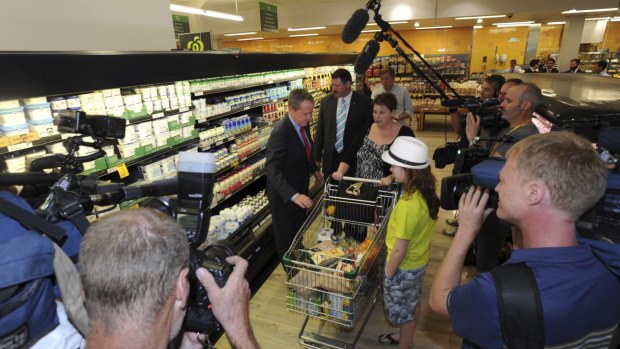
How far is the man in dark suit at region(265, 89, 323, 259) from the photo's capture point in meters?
3.13

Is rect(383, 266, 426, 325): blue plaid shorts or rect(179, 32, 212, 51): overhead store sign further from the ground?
rect(179, 32, 212, 51): overhead store sign

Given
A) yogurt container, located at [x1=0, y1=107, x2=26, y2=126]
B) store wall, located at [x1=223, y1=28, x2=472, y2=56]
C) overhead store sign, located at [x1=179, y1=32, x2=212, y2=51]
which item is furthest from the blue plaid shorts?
store wall, located at [x1=223, y1=28, x2=472, y2=56]

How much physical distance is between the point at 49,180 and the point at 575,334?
66.5 inches

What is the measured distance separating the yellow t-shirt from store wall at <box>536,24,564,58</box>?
15067mm

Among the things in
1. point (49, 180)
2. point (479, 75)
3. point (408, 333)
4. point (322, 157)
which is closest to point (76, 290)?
point (49, 180)

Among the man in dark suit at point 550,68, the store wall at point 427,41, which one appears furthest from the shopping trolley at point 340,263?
the man in dark suit at point 550,68

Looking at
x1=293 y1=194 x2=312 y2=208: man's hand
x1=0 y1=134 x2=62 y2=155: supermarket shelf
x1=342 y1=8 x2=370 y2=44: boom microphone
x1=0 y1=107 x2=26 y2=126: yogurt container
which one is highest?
x1=342 y1=8 x2=370 y2=44: boom microphone

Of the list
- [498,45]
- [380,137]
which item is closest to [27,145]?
[380,137]

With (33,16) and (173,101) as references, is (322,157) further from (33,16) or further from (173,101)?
(33,16)

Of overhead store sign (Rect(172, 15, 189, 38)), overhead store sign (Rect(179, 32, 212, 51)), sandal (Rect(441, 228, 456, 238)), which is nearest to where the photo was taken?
sandal (Rect(441, 228, 456, 238))

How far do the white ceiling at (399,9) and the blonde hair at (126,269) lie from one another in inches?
347

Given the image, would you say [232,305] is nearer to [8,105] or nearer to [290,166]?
[8,105]

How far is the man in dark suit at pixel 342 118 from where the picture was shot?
13.3ft

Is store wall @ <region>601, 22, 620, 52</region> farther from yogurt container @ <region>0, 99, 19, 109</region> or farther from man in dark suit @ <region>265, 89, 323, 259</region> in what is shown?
yogurt container @ <region>0, 99, 19, 109</region>
